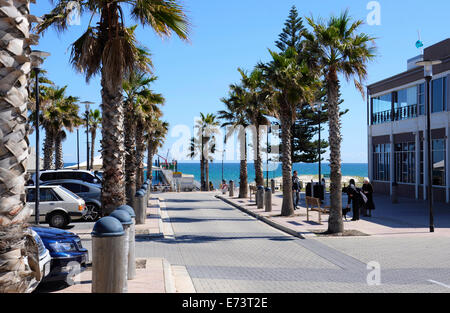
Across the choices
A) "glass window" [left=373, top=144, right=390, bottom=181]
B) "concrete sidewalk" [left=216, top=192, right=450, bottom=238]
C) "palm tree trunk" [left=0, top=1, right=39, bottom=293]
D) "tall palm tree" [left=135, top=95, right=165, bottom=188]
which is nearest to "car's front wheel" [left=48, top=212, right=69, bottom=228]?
"concrete sidewalk" [left=216, top=192, right=450, bottom=238]

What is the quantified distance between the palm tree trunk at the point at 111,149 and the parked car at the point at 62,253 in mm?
2761

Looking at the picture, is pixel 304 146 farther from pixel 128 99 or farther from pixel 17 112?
pixel 17 112

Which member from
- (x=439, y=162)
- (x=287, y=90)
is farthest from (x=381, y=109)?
(x=287, y=90)

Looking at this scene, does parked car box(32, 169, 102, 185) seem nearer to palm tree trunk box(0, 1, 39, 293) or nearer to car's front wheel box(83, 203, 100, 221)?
car's front wheel box(83, 203, 100, 221)

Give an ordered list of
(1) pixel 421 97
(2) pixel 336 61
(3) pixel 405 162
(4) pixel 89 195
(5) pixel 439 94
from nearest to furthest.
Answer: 1. (2) pixel 336 61
2. (4) pixel 89 195
3. (5) pixel 439 94
4. (1) pixel 421 97
5. (3) pixel 405 162

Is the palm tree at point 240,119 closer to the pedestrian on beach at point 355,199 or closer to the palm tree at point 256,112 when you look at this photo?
the palm tree at point 256,112

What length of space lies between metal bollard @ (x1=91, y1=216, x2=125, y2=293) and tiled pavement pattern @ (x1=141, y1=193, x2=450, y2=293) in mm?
2962

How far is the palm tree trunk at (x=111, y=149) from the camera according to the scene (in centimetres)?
1197

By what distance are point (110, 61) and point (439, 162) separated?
24369 mm

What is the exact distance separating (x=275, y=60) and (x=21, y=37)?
744 inches

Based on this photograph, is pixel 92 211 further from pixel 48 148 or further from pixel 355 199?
pixel 48 148

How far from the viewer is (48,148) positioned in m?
35.9
